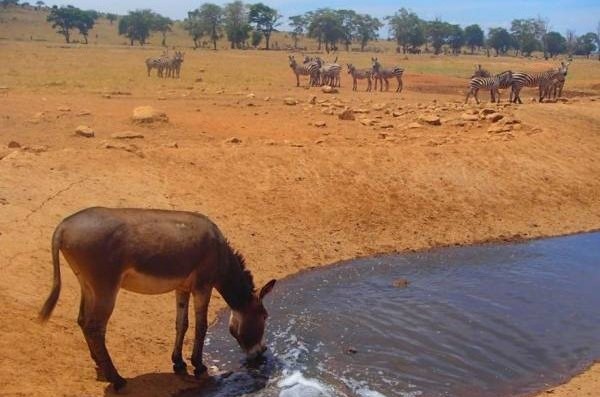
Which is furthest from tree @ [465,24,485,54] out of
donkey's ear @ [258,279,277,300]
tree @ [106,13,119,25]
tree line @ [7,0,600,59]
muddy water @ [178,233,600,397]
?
donkey's ear @ [258,279,277,300]

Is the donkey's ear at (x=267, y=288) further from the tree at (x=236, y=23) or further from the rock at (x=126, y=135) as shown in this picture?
the tree at (x=236, y=23)

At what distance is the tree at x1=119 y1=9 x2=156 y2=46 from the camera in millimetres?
74812

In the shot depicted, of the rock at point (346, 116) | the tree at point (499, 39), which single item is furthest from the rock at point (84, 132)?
the tree at point (499, 39)

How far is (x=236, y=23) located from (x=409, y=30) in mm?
20677

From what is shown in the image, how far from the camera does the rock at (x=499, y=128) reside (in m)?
17.4

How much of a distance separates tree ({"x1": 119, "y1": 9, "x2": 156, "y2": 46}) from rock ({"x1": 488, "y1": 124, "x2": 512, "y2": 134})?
63199mm

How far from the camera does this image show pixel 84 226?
605 centimetres

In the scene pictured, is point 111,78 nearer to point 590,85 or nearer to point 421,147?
point 421,147

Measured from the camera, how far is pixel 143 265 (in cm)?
627

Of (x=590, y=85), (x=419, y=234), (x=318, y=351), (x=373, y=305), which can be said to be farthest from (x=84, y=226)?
(x=590, y=85)

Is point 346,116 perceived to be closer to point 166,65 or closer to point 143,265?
point 143,265

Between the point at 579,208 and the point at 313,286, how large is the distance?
717 cm

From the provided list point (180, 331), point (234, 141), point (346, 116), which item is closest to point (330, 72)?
point (346, 116)

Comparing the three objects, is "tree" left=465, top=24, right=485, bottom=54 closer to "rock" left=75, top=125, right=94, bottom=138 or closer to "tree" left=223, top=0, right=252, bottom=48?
"tree" left=223, top=0, right=252, bottom=48
